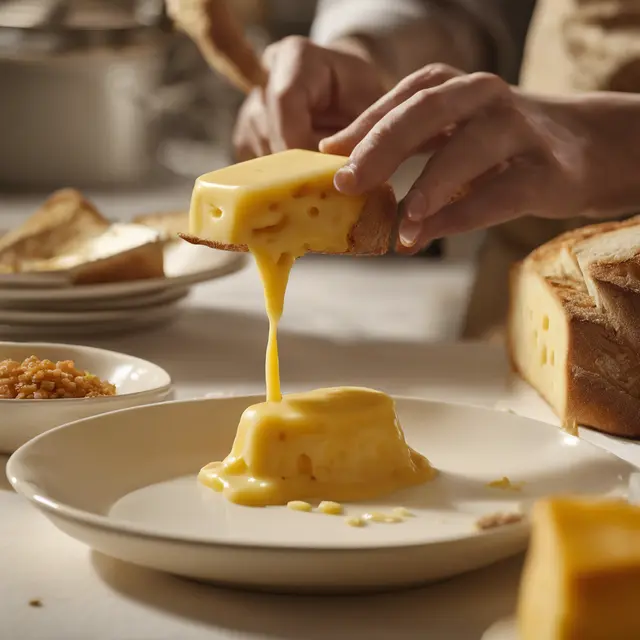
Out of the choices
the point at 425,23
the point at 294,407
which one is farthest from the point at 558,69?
the point at 294,407

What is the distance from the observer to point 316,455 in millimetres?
1124

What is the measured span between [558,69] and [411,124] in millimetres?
1121

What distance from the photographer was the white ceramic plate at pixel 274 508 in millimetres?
860

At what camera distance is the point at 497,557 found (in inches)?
36.6

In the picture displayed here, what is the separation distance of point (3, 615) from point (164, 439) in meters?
0.36

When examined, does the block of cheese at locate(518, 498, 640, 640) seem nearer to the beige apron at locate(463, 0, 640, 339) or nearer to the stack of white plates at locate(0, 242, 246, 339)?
the stack of white plates at locate(0, 242, 246, 339)

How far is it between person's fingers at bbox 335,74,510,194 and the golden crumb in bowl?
376 millimetres

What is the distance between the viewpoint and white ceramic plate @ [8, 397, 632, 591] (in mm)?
860

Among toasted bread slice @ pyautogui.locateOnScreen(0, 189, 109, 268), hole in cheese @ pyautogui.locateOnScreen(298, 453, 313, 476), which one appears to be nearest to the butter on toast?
toasted bread slice @ pyautogui.locateOnScreen(0, 189, 109, 268)

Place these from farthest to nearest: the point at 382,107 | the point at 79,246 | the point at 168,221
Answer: the point at 168,221 → the point at 79,246 → the point at 382,107

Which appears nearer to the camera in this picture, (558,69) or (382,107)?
(382,107)

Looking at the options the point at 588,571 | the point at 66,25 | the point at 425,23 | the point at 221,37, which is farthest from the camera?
the point at 66,25

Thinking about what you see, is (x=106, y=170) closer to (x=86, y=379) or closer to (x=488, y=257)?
(x=488, y=257)

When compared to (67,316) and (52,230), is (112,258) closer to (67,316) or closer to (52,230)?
(67,316)
